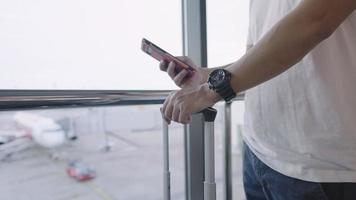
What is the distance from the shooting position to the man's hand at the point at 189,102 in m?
0.60

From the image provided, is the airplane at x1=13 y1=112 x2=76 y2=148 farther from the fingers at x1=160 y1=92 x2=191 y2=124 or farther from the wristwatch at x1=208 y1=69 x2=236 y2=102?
the wristwatch at x1=208 y1=69 x2=236 y2=102

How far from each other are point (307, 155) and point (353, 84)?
0.17 m

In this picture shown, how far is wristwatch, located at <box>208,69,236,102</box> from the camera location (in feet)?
1.90

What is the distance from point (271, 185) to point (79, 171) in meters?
0.87

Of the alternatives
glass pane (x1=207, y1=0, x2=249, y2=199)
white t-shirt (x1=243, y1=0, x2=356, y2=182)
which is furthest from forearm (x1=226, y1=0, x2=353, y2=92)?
glass pane (x1=207, y1=0, x2=249, y2=199)

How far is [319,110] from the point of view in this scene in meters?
0.61

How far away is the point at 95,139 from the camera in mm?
1252

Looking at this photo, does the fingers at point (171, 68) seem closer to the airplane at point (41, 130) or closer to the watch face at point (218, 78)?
the watch face at point (218, 78)

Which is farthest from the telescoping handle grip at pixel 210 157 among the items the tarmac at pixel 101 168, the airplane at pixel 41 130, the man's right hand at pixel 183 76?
the airplane at pixel 41 130

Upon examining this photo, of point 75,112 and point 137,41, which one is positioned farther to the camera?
point 137,41

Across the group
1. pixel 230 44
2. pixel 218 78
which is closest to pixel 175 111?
pixel 218 78

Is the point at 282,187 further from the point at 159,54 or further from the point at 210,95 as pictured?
the point at 159,54

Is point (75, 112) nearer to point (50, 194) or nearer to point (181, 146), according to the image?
point (50, 194)

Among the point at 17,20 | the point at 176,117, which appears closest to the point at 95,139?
the point at 17,20
